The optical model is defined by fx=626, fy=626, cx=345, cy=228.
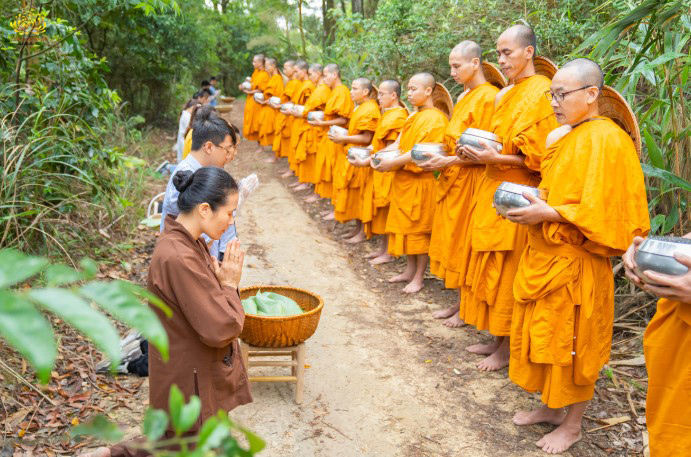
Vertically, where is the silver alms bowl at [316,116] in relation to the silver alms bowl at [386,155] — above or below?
above

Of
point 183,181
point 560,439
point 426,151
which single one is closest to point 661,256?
point 560,439

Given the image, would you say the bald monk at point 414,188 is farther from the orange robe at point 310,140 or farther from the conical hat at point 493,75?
the orange robe at point 310,140

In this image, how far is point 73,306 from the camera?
0.65m

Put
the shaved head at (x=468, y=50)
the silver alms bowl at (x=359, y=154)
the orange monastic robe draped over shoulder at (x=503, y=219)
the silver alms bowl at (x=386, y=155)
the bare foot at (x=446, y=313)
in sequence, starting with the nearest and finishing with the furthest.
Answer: the orange monastic robe draped over shoulder at (x=503, y=219)
the shaved head at (x=468, y=50)
the bare foot at (x=446, y=313)
the silver alms bowl at (x=386, y=155)
the silver alms bowl at (x=359, y=154)

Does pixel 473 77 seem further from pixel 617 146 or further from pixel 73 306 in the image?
pixel 73 306

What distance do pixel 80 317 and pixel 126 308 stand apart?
78mm

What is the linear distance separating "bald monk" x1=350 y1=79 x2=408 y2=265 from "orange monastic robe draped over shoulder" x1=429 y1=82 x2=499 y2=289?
1278 mm

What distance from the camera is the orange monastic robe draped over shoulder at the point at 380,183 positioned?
6.48 m

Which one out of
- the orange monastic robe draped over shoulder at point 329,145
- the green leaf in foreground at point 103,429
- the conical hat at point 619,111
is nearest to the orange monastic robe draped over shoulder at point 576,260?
the conical hat at point 619,111

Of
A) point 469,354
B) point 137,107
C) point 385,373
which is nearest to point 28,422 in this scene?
point 385,373

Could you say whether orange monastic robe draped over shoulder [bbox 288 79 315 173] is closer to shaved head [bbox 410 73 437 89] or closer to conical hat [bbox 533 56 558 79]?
shaved head [bbox 410 73 437 89]

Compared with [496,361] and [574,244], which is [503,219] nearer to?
[574,244]

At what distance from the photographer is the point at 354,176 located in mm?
7715

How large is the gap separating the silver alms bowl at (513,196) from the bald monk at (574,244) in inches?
1.5
